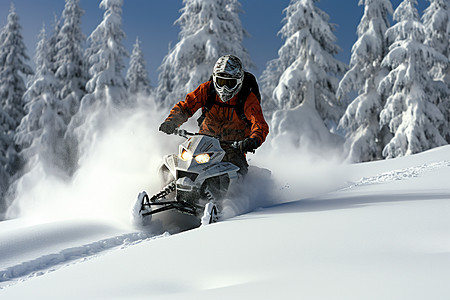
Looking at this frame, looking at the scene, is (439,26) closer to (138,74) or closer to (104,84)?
(104,84)

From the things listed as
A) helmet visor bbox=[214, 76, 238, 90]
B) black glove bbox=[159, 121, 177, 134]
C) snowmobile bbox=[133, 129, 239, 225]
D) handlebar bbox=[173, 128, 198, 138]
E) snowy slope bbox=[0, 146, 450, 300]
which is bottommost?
snowy slope bbox=[0, 146, 450, 300]

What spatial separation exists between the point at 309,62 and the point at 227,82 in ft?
64.5

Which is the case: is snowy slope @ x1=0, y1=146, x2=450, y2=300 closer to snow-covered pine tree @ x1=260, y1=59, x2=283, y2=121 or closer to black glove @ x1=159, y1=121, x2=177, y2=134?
black glove @ x1=159, y1=121, x2=177, y2=134

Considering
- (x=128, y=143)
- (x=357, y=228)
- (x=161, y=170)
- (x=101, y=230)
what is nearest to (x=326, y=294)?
(x=357, y=228)

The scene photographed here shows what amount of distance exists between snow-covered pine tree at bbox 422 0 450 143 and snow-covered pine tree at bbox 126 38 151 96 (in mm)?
25757

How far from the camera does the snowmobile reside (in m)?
5.65

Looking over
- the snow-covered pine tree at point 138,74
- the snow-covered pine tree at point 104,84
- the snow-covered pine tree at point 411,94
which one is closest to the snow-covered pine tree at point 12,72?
the snow-covered pine tree at point 104,84

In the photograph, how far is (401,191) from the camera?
641cm

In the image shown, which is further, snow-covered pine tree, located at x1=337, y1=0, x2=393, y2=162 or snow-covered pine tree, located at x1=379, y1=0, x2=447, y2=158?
snow-covered pine tree, located at x1=337, y1=0, x2=393, y2=162

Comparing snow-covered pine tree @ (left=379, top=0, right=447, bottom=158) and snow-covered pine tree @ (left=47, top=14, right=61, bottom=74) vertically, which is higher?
snow-covered pine tree @ (left=47, top=14, right=61, bottom=74)

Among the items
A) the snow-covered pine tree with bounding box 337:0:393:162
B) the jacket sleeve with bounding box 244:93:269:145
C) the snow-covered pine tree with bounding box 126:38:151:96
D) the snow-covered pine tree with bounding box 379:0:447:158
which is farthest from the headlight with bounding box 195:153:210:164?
the snow-covered pine tree with bounding box 126:38:151:96

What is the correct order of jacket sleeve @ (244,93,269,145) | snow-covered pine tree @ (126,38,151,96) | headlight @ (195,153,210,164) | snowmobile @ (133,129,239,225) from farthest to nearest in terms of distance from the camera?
1. snow-covered pine tree @ (126,38,151,96)
2. jacket sleeve @ (244,93,269,145)
3. headlight @ (195,153,210,164)
4. snowmobile @ (133,129,239,225)

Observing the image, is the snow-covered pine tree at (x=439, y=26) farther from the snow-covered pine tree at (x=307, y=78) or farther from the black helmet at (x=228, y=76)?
the black helmet at (x=228, y=76)

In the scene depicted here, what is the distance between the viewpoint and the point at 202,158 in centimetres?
581
